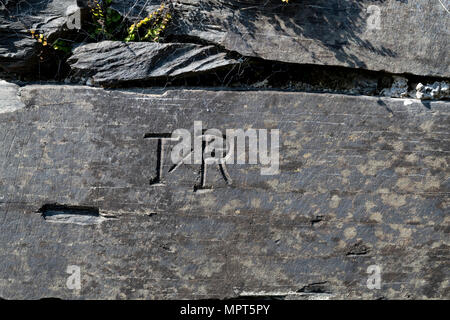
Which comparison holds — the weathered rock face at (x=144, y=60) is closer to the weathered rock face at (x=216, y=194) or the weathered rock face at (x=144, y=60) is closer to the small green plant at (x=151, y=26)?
the small green plant at (x=151, y=26)

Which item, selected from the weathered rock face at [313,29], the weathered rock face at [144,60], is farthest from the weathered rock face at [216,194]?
the weathered rock face at [313,29]

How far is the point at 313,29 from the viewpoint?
2.72 metres

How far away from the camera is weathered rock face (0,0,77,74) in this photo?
2.72m

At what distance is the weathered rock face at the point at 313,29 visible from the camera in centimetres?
271

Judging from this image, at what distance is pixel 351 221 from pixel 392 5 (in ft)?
4.68

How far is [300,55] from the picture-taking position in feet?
8.93

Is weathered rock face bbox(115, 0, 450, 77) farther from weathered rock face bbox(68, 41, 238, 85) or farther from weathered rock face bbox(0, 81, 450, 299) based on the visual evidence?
weathered rock face bbox(0, 81, 450, 299)

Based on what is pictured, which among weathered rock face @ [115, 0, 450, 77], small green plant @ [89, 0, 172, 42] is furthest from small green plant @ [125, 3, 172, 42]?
weathered rock face @ [115, 0, 450, 77]

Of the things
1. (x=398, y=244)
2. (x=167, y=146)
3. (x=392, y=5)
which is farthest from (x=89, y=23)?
(x=398, y=244)

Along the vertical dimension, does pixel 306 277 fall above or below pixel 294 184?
below

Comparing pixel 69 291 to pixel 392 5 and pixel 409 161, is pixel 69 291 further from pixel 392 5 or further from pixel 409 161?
pixel 392 5

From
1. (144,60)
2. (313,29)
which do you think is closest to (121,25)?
(144,60)

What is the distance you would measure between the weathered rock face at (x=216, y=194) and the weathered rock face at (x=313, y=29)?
0.31m

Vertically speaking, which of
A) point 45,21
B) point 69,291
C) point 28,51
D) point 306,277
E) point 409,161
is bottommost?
point 69,291
